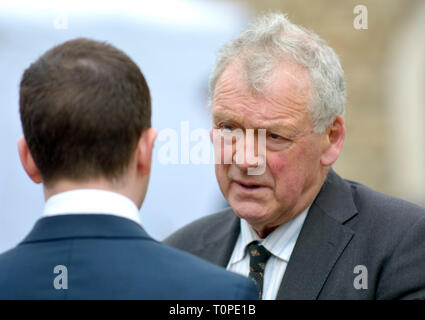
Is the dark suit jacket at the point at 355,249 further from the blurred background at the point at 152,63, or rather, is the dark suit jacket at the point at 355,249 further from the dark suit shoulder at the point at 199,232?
the blurred background at the point at 152,63

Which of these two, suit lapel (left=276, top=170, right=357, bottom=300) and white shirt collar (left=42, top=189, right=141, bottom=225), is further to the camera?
suit lapel (left=276, top=170, right=357, bottom=300)

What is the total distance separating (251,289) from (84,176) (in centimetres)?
57

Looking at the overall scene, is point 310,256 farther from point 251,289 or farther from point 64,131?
point 64,131

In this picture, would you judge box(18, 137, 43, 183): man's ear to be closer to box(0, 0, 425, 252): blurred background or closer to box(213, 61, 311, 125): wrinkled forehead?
box(213, 61, 311, 125): wrinkled forehead

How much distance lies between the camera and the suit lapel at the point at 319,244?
9.85 feet

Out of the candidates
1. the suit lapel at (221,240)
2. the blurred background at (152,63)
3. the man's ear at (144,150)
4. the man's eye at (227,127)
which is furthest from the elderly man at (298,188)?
the blurred background at (152,63)

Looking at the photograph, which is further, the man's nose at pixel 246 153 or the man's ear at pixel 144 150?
the man's nose at pixel 246 153

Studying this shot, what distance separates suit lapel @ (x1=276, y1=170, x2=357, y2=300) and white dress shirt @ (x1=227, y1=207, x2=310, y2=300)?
2.5 inches

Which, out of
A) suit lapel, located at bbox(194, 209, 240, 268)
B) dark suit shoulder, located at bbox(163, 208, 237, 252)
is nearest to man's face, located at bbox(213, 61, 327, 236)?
suit lapel, located at bbox(194, 209, 240, 268)

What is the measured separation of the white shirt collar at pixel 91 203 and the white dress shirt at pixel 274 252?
4.01 ft

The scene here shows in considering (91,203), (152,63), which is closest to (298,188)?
(91,203)

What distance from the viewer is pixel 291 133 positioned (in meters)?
3.10

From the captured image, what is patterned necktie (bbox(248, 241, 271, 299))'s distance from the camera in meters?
3.13

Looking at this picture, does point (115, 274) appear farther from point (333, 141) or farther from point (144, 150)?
point (333, 141)
